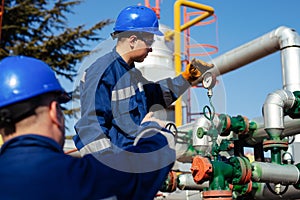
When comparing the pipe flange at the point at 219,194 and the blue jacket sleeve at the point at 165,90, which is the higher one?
the blue jacket sleeve at the point at 165,90

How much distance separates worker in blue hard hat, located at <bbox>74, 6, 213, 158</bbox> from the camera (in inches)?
92.8

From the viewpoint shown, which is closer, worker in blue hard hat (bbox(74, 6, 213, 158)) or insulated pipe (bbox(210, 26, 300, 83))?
worker in blue hard hat (bbox(74, 6, 213, 158))

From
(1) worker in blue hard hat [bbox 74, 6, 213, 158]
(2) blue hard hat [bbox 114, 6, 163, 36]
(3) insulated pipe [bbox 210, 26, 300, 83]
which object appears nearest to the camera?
(1) worker in blue hard hat [bbox 74, 6, 213, 158]

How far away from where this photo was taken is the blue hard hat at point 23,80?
1.37 meters

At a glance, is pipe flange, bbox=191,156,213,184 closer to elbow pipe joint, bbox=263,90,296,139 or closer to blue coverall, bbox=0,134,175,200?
elbow pipe joint, bbox=263,90,296,139

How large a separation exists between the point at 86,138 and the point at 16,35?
38.6 ft

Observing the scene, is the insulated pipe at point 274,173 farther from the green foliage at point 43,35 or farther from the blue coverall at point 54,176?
the green foliage at point 43,35

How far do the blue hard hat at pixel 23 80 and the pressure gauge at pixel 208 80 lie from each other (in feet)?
5.70

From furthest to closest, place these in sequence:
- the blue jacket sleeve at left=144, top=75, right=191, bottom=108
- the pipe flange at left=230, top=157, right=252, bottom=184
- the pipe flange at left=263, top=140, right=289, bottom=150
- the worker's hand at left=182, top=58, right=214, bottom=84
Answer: the pipe flange at left=263, top=140, right=289, bottom=150 → the pipe flange at left=230, top=157, right=252, bottom=184 → the worker's hand at left=182, top=58, right=214, bottom=84 → the blue jacket sleeve at left=144, top=75, right=191, bottom=108

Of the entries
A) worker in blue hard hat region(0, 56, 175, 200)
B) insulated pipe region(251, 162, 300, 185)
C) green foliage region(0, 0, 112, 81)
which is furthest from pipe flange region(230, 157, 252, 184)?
green foliage region(0, 0, 112, 81)

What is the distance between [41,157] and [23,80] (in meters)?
0.23

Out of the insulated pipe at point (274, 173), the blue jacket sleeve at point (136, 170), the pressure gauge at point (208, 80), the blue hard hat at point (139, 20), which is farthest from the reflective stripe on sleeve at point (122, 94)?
the insulated pipe at point (274, 173)

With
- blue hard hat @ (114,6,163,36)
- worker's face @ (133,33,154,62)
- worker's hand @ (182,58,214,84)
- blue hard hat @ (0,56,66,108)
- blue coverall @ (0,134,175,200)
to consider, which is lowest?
blue coverall @ (0,134,175,200)

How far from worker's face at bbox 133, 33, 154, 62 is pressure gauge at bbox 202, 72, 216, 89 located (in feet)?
1.74
